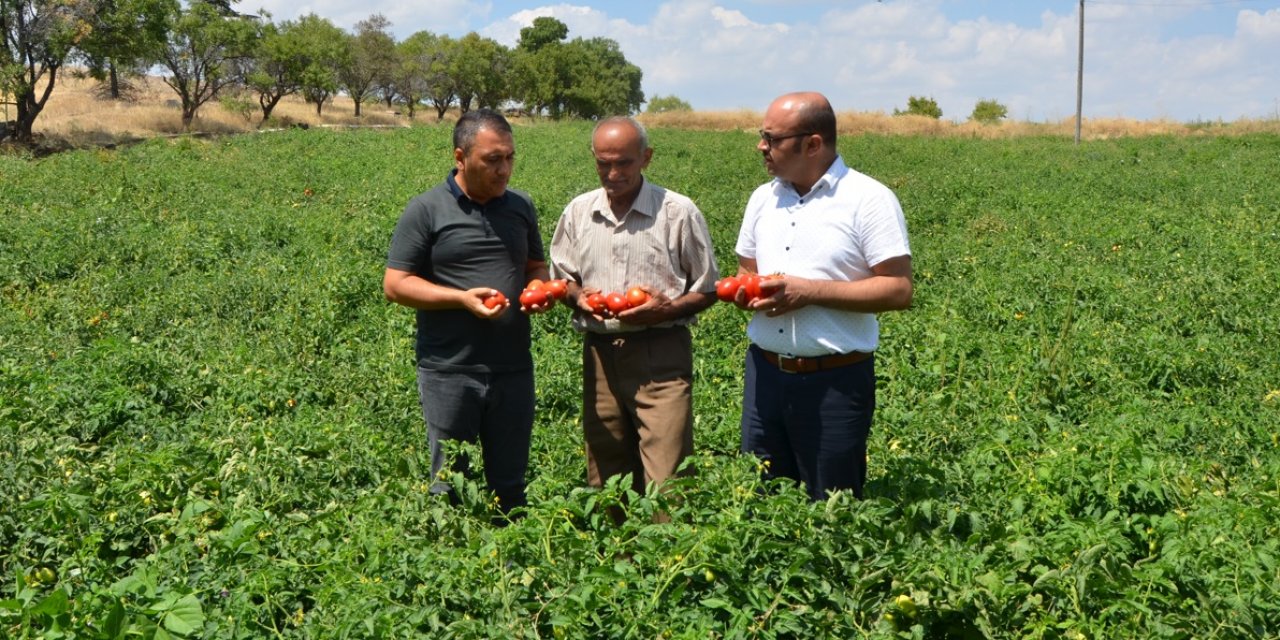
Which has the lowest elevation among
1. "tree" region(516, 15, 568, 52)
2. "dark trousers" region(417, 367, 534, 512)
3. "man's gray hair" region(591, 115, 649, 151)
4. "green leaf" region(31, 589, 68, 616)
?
"green leaf" region(31, 589, 68, 616)

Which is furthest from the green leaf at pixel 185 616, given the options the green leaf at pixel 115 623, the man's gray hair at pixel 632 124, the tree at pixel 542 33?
the tree at pixel 542 33

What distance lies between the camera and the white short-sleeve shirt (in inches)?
141

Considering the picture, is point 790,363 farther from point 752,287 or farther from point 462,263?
point 462,263

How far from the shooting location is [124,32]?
1270 inches

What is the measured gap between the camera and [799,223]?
373 centimetres

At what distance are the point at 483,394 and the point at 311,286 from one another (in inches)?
213

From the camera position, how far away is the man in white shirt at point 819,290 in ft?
11.7

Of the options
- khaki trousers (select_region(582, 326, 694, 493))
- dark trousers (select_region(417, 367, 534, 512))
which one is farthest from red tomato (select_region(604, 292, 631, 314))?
dark trousers (select_region(417, 367, 534, 512))

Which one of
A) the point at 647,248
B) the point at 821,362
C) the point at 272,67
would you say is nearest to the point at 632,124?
the point at 647,248

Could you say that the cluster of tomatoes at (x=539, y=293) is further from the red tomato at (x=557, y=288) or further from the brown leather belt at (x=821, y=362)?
the brown leather belt at (x=821, y=362)

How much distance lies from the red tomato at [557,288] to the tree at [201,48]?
4105cm

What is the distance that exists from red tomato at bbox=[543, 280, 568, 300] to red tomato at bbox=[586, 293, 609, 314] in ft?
0.43

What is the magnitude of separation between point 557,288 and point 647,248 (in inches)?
14.8

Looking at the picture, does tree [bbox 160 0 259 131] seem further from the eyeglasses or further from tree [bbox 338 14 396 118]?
the eyeglasses
